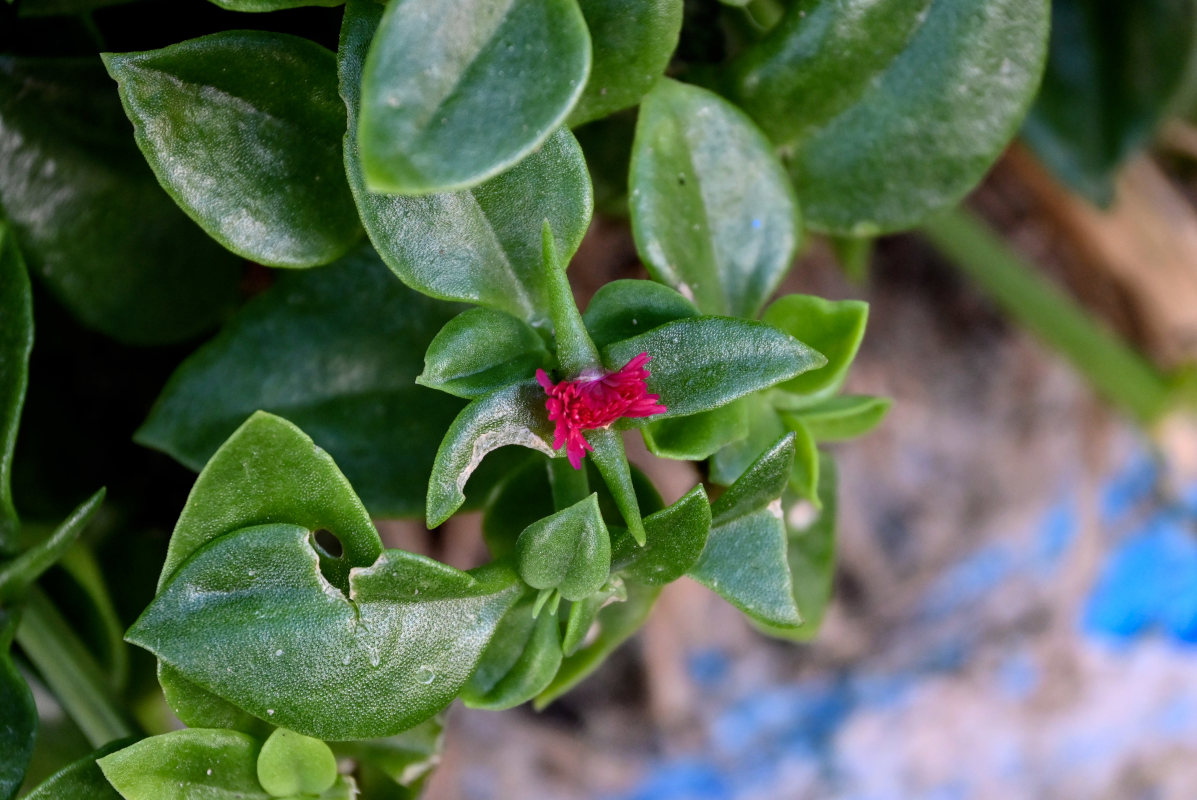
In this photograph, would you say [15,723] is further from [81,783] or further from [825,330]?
[825,330]

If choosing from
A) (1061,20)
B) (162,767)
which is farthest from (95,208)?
(1061,20)

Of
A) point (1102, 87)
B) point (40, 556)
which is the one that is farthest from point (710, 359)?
point (1102, 87)

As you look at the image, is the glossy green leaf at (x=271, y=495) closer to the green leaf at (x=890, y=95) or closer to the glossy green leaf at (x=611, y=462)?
the glossy green leaf at (x=611, y=462)

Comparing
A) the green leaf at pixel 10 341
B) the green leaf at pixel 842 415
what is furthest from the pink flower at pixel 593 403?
the green leaf at pixel 10 341

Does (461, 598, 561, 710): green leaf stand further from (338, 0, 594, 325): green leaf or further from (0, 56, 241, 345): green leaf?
(0, 56, 241, 345): green leaf

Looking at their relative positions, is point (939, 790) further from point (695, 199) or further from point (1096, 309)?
point (695, 199)

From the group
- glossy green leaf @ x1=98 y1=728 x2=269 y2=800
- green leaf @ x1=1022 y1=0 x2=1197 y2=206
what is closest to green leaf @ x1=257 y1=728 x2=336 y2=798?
glossy green leaf @ x1=98 y1=728 x2=269 y2=800
